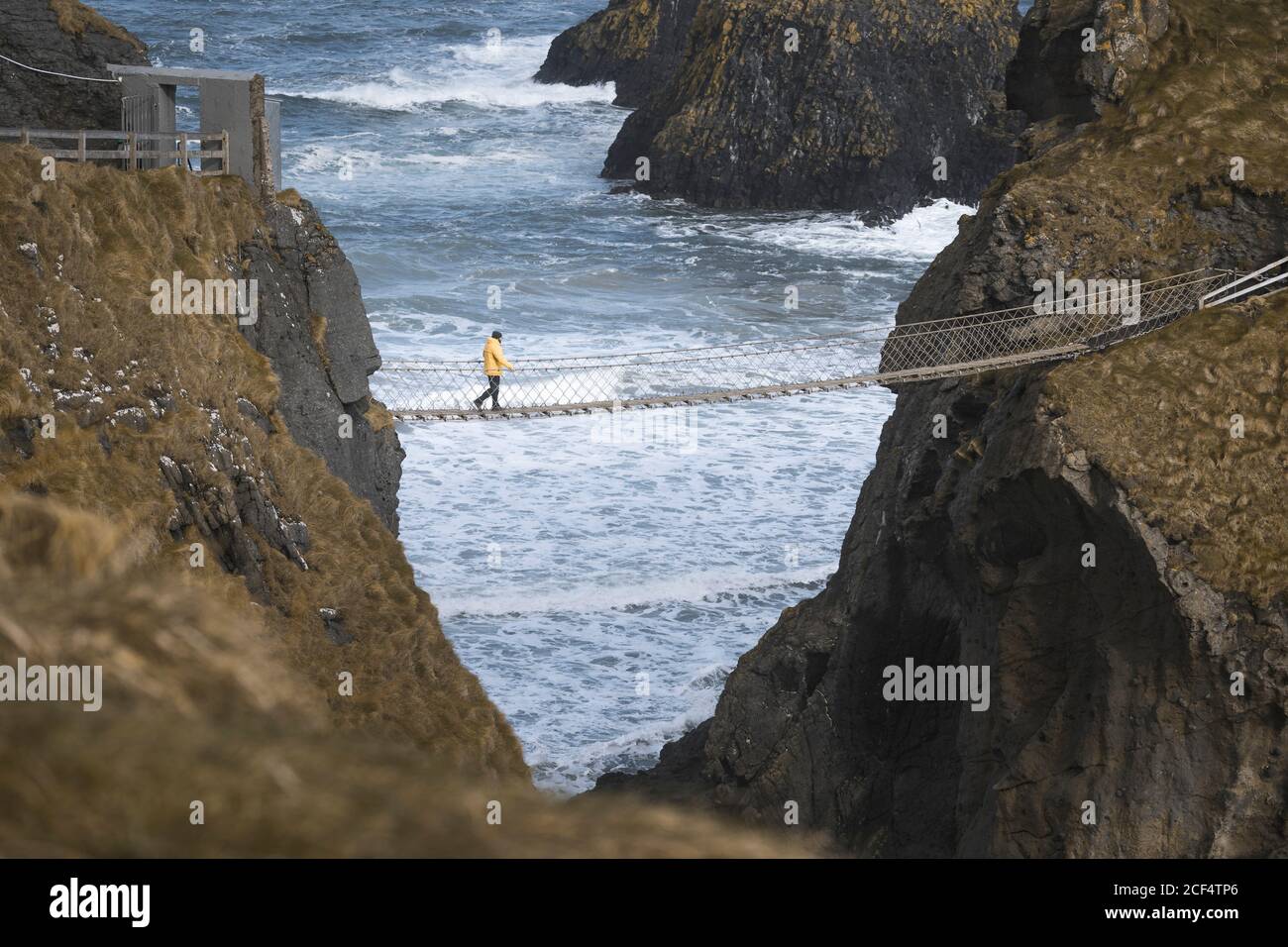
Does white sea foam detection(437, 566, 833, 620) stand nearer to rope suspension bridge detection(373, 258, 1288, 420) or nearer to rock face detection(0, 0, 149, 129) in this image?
rope suspension bridge detection(373, 258, 1288, 420)

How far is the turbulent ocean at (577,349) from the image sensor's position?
69.5 ft

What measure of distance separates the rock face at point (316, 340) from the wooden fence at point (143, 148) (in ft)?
2.75

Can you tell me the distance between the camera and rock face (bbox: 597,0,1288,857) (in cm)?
1317

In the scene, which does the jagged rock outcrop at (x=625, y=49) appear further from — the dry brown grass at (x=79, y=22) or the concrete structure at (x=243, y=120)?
the concrete structure at (x=243, y=120)

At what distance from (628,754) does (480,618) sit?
14.0 feet

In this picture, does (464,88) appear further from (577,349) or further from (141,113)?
(141,113)

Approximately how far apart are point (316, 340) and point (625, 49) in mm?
48698

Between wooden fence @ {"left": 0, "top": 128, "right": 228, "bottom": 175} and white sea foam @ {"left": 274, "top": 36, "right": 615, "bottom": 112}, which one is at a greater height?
white sea foam @ {"left": 274, "top": 36, "right": 615, "bottom": 112}

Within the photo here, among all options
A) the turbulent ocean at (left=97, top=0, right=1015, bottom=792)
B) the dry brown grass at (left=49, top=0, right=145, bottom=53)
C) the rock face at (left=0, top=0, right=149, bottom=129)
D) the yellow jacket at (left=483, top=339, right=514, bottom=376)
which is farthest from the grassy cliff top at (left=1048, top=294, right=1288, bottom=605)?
the dry brown grass at (left=49, top=0, right=145, bottom=53)

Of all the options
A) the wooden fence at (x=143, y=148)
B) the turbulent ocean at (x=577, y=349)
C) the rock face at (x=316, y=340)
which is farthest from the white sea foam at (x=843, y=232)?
the wooden fence at (x=143, y=148)

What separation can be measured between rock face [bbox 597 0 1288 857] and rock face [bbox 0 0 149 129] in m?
10.3

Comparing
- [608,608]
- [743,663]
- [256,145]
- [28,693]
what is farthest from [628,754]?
[28,693]

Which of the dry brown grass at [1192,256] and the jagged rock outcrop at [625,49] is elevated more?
the jagged rock outcrop at [625,49]

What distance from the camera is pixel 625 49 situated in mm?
61969
